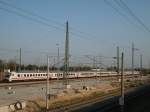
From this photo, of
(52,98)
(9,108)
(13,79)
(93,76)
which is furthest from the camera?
(93,76)

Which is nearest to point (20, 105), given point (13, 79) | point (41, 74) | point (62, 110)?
point (62, 110)

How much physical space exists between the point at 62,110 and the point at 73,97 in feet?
45.0

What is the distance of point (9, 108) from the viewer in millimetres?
26500

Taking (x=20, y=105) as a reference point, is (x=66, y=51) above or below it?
above

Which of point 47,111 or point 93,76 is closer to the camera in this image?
point 47,111

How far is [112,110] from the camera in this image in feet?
94.3

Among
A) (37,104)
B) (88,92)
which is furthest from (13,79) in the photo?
(37,104)

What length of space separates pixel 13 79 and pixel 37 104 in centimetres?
3552

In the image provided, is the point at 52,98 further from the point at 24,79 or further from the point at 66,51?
the point at 24,79

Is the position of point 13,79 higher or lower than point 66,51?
lower

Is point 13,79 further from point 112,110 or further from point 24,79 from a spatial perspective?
point 112,110

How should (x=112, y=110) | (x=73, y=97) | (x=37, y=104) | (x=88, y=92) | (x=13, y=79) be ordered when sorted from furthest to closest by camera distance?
(x=13, y=79), (x=88, y=92), (x=73, y=97), (x=37, y=104), (x=112, y=110)

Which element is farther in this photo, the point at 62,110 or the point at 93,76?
the point at 93,76

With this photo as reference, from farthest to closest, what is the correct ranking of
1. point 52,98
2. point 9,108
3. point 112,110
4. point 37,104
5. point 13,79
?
point 13,79 < point 52,98 < point 37,104 < point 112,110 < point 9,108
